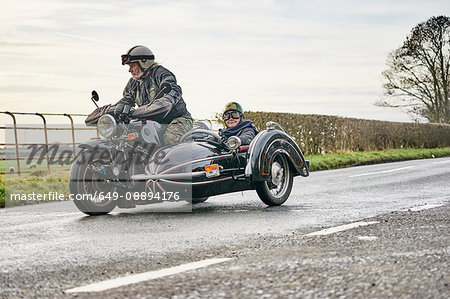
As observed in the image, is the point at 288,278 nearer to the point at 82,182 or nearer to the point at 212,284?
the point at 212,284

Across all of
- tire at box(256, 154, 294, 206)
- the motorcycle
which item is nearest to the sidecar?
tire at box(256, 154, 294, 206)

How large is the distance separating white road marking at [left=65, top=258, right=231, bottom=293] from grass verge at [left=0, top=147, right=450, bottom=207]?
7.44 meters

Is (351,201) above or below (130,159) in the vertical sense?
below

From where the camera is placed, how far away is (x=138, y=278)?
390cm

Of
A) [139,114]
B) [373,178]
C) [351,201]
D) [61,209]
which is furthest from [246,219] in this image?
[373,178]

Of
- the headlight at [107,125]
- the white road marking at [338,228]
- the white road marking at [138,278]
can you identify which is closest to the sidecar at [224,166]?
the headlight at [107,125]

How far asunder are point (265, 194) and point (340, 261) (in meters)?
4.00

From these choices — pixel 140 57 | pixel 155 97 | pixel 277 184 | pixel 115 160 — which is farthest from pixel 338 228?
pixel 140 57

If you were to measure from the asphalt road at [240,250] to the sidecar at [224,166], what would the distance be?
12.7 inches

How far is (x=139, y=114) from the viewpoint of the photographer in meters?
7.83

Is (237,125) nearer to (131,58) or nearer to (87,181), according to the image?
(131,58)

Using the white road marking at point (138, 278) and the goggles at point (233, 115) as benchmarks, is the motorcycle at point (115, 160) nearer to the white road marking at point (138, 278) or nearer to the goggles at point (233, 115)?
the goggles at point (233, 115)

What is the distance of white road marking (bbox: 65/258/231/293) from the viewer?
3669 mm

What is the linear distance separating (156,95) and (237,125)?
1243 mm
